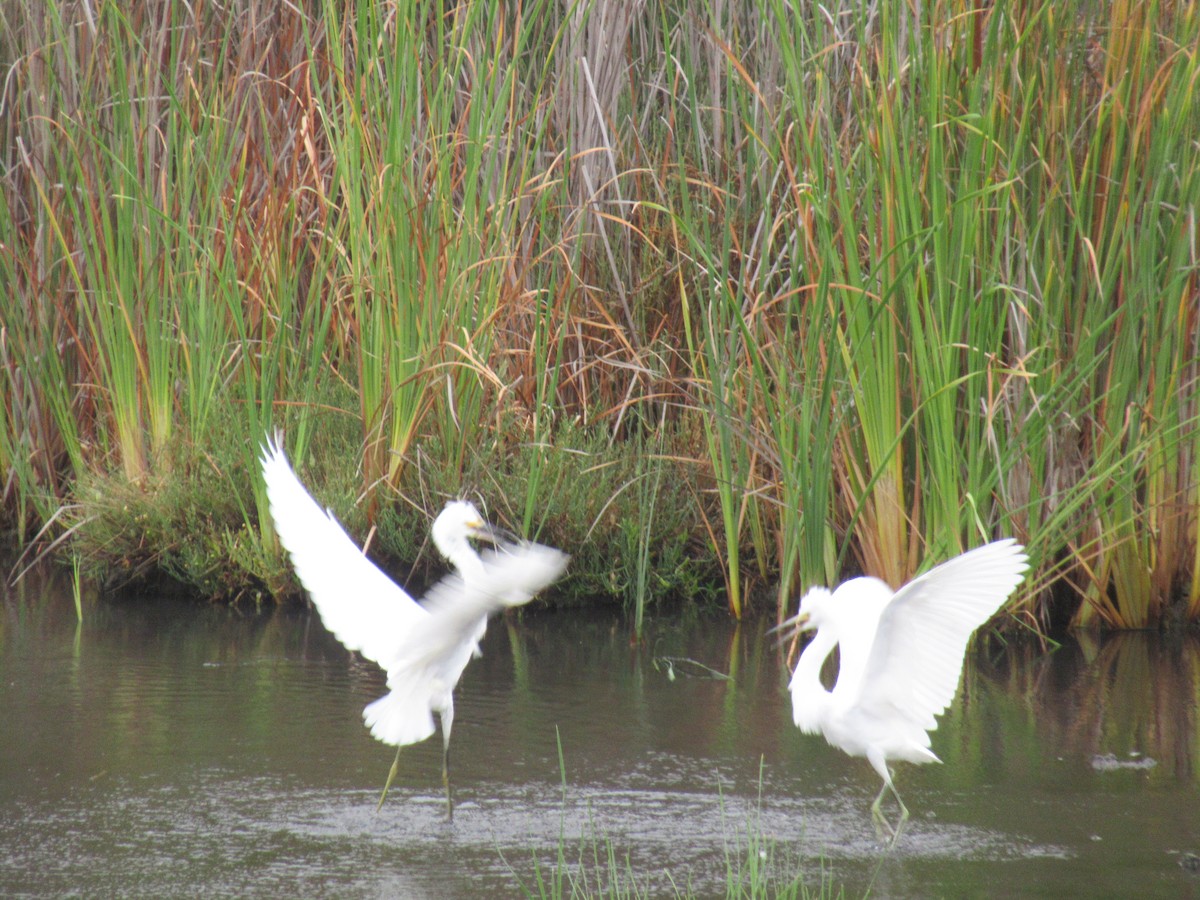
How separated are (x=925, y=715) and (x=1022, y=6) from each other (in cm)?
305

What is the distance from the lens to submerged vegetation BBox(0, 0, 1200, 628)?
5352 mm

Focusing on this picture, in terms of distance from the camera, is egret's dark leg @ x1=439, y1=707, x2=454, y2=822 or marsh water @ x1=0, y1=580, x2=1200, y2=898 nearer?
marsh water @ x1=0, y1=580, x2=1200, y2=898

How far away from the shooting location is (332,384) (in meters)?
6.73

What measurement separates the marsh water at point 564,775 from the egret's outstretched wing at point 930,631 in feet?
1.17

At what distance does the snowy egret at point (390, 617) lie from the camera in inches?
156

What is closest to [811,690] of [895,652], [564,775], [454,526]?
[895,652]

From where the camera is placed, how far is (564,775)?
345 cm

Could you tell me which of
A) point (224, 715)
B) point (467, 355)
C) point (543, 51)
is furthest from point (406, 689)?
point (543, 51)

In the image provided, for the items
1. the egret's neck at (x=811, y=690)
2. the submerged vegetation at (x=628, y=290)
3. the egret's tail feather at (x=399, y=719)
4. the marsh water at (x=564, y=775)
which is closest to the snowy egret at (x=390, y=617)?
the egret's tail feather at (x=399, y=719)

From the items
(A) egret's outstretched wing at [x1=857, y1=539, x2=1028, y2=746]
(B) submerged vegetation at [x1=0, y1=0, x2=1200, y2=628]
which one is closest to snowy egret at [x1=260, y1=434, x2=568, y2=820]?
(A) egret's outstretched wing at [x1=857, y1=539, x2=1028, y2=746]

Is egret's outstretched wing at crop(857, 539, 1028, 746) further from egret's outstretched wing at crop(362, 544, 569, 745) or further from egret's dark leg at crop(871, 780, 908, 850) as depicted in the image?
egret's outstretched wing at crop(362, 544, 569, 745)

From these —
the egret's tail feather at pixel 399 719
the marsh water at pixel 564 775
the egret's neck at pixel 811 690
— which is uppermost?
the egret's neck at pixel 811 690

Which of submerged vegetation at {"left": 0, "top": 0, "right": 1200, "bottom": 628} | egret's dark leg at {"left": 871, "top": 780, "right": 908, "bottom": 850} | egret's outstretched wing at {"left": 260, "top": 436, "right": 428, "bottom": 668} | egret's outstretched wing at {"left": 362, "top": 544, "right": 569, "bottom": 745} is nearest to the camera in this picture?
egret's outstretched wing at {"left": 362, "top": 544, "right": 569, "bottom": 745}

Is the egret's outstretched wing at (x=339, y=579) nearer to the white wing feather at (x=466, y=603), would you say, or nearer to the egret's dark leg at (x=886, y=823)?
the white wing feather at (x=466, y=603)
